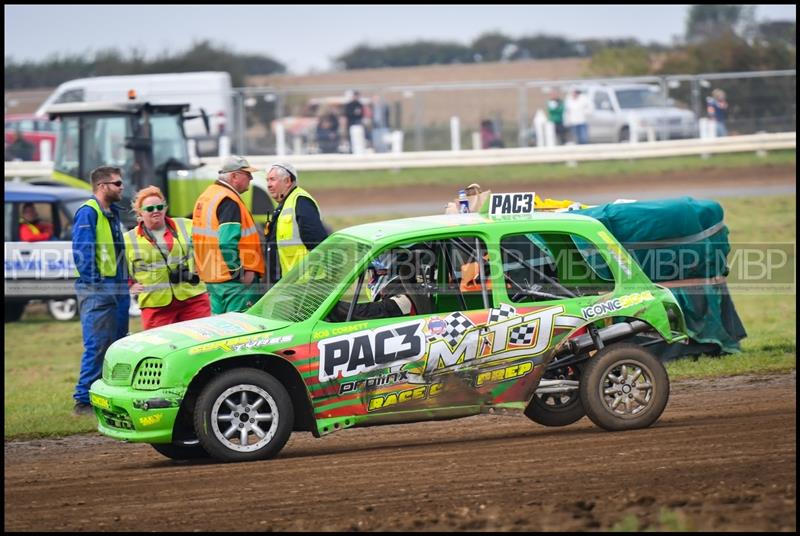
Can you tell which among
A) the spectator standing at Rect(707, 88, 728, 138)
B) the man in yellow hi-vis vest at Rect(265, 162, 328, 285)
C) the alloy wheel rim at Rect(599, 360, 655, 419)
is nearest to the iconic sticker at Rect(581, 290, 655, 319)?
the alloy wheel rim at Rect(599, 360, 655, 419)

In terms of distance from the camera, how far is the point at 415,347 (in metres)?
8.49

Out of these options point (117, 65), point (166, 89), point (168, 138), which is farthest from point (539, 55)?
point (168, 138)

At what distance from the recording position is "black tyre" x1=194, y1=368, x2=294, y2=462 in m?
8.30

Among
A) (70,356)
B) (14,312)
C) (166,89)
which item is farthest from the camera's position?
(166,89)

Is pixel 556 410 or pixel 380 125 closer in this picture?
pixel 556 410

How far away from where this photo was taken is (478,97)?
28578 millimetres

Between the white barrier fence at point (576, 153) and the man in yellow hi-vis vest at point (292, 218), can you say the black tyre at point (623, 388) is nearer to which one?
the man in yellow hi-vis vest at point (292, 218)

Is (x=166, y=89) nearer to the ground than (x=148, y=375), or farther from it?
farther from it

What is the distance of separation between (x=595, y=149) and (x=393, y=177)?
4338mm

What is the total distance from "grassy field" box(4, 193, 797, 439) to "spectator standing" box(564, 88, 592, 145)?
6.43 meters

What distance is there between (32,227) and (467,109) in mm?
12835

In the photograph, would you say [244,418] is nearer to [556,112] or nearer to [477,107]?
[477,107]

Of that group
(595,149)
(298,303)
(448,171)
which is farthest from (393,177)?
(298,303)

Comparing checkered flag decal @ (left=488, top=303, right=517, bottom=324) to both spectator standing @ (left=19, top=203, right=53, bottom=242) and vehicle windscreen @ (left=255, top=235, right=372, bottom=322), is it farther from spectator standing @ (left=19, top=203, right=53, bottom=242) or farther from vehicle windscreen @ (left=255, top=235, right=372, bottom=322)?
spectator standing @ (left=19, top=203, right=53, bottom=242)
